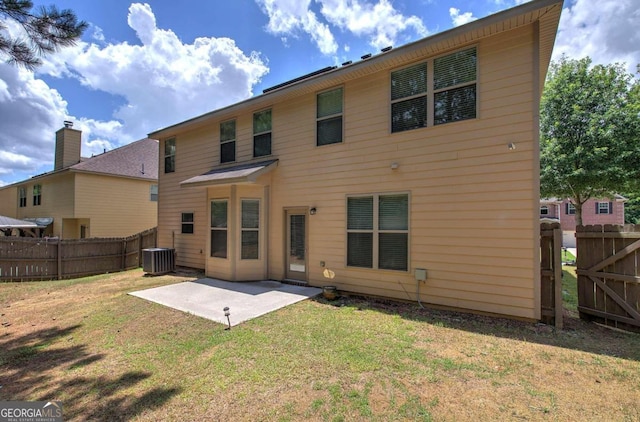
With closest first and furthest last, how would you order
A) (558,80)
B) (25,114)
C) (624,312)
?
(624,312)
(558,80)
(25,114)

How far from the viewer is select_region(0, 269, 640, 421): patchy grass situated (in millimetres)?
2654

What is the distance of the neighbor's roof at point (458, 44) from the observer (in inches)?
179

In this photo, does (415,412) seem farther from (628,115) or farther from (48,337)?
(628,115)

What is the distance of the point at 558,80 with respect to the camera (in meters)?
13.2

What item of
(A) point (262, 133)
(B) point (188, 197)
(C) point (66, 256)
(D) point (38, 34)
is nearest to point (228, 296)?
(A) point (262, 133)

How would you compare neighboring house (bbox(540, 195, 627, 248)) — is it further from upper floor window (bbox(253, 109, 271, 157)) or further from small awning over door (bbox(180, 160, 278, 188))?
small awning over door (bbox(180, 160, 278, 188))

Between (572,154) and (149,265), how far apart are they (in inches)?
670

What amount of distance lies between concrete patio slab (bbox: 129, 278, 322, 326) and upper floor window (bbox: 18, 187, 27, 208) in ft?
69.4

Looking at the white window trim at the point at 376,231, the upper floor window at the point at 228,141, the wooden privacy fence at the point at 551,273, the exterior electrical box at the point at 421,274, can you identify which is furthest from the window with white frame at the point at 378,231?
the upper floor window at the point at 228,141

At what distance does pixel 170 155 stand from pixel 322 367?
1077 cm

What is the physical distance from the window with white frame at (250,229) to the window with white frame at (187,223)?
3356 mm

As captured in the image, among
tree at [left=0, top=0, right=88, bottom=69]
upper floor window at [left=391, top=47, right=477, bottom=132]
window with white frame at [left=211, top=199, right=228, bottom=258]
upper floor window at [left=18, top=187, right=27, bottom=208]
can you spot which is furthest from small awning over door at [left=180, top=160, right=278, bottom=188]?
upper floor window at [left=18, top=187, right=27, bottom=208]

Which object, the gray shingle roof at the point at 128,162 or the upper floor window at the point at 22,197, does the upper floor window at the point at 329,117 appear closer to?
the gray shingle roof at the point at 128,162

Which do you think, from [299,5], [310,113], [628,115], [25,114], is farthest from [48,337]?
[25,114]
